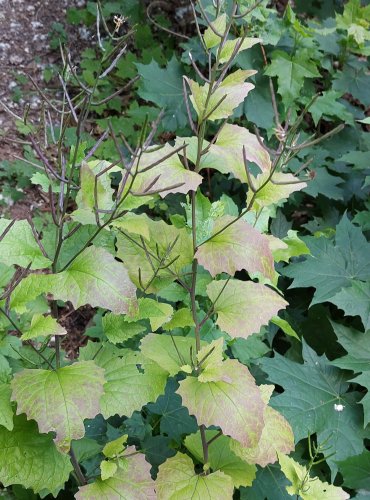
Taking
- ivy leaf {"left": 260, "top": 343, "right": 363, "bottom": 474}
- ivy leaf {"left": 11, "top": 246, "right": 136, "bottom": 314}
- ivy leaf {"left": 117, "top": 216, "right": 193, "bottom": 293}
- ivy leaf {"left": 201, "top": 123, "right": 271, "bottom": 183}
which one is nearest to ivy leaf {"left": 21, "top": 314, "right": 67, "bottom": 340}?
ivy leaf {"left": 11, "top": 246, "right": 136, "bottom": 314}

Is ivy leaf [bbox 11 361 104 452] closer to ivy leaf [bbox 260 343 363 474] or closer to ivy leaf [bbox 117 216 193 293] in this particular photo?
ivy leaf [bbox 117 216 193 293]

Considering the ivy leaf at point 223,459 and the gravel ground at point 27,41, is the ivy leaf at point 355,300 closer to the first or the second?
the ivy leaf at point 223,459

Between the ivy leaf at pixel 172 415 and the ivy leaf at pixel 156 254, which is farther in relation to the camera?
the ivy leaf at pixel 172 415

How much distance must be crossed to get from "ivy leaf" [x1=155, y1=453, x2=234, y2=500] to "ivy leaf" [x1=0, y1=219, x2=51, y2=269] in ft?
2.24

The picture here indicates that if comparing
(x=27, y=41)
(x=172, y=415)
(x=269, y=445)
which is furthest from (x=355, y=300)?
(x=27, y=41)

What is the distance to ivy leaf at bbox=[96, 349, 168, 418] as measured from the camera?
4.82 ft

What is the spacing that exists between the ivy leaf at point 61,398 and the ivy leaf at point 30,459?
212 millimetres

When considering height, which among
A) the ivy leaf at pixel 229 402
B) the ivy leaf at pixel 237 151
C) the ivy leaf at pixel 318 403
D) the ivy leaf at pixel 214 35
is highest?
the ivy leaf at pixel 214 35

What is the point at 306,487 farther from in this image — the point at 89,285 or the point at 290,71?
the point at 290,71

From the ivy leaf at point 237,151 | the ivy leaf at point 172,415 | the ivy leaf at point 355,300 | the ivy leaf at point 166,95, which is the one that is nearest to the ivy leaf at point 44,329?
the ivy leaf at point 237,151

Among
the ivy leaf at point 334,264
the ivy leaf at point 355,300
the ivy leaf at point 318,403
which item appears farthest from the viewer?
the ivy leaf at point 334,264

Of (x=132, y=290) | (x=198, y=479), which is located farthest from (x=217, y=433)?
(x=132, y=290)

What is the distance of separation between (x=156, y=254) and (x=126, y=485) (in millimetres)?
594

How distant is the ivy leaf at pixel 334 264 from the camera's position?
8.89ft
